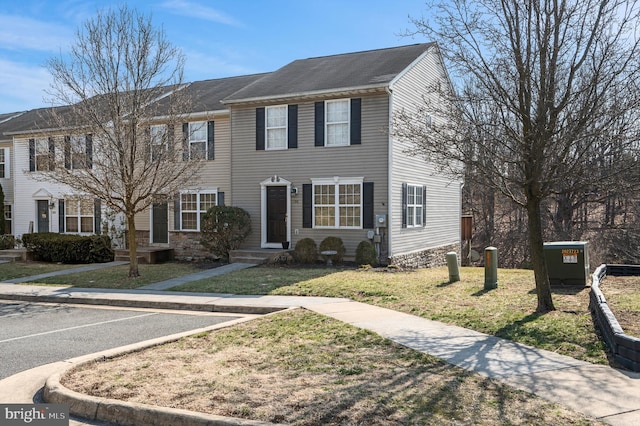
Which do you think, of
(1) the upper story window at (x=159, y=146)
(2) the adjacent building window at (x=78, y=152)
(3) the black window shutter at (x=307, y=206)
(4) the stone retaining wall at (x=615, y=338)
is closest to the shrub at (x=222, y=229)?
(3) the black window shutter at (x=307, y=206)

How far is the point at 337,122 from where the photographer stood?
1839cm

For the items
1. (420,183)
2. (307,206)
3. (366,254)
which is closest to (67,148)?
(307,206)

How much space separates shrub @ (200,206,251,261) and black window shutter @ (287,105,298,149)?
10.1ft

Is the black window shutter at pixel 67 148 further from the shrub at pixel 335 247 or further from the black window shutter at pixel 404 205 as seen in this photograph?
the black window shutter at pixel 404 205

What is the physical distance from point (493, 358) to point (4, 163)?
27.2 m

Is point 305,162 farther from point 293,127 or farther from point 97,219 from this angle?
point 97,219

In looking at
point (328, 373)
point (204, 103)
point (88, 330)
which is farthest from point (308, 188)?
point (328, 373)

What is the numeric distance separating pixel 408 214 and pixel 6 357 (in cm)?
1434

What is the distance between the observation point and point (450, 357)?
6434mm

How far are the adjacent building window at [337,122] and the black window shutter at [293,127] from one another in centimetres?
116

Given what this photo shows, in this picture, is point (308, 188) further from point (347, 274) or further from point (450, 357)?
point (450, 357)

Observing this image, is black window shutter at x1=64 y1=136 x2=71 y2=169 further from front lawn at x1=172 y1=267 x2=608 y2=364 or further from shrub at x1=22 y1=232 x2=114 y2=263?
shrub at x1=22 y1=232 x2=114 y2=263

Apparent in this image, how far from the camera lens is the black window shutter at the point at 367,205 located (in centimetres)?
1775

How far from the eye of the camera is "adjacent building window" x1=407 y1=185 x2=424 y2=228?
19.5 metres
